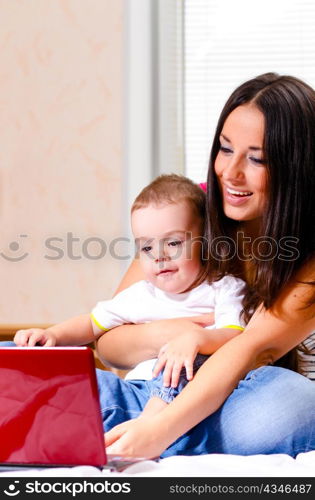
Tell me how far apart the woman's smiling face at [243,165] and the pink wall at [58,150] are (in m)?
1.65

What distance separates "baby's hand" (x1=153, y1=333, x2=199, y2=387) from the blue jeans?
0.30 ft

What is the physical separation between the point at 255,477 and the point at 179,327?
1.77ft

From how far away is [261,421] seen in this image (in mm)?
1308

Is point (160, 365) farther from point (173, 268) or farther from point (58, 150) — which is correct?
point (58, 150)

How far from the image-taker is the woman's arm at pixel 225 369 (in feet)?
3.93

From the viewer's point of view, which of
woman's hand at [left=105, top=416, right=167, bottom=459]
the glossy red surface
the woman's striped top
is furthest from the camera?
the woman's striped top

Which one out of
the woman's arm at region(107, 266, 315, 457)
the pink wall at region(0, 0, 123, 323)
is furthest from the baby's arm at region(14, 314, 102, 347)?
the pink wall at region(0, 0, 123, 323)

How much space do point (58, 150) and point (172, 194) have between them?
178 centimetres

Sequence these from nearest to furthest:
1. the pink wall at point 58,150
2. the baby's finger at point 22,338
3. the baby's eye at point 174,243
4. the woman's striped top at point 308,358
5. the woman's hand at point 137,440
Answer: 1. the woman's hand at point 137,440
2. the baby's finger at point 22,338
3. the baby's eye at point 174,243
4. the woman's striped top at point 308,358
5. the pink wall at point 58,150

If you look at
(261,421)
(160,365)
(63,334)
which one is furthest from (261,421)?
(63,334)

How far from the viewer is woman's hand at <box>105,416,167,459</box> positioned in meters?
1.16

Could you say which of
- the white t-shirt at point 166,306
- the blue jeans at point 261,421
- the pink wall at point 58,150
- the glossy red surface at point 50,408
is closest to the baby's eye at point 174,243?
the white t-shirt at point 166,306

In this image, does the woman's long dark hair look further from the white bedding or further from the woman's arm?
the white bedding

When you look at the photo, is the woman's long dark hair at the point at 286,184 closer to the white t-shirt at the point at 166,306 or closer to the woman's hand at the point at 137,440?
the white t-shirt at the point at 166,306
